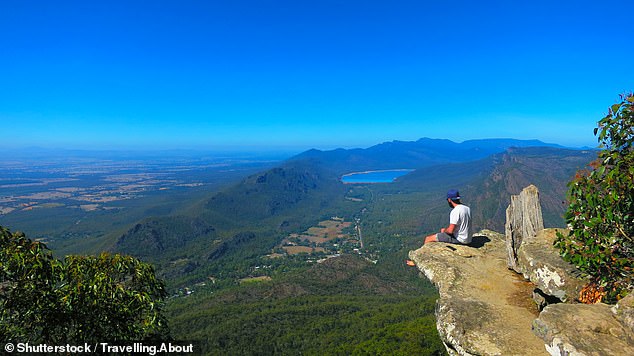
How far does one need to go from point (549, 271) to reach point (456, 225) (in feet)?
12.4

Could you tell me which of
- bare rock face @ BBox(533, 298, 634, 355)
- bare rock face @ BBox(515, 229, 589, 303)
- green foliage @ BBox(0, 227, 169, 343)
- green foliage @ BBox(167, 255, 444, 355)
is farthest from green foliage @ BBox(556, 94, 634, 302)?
green foliage @ BBox(167, 255, 444, 355)

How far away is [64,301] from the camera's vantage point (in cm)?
652

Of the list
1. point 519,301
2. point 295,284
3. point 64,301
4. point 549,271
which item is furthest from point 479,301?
point 295,284

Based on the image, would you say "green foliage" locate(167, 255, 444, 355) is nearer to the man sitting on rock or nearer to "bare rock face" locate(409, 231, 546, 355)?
the man sitting on rock

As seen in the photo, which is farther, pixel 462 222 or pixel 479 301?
pixel 462 222

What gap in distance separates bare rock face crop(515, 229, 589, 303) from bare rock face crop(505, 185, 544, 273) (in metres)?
0.95

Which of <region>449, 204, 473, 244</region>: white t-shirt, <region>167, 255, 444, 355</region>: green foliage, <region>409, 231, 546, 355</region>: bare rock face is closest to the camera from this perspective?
<region>409, 231, 546, 355</region>: bare rock face

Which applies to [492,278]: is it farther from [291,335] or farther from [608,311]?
[291,335]

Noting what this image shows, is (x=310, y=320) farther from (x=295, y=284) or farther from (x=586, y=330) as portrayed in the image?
(x=586, y=330)

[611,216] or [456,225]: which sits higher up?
[611,216]

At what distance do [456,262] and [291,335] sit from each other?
53606 millimetres

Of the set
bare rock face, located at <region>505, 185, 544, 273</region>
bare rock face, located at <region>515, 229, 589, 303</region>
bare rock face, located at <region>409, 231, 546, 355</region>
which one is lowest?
bare rock face, located at <region>409, 231, 546, 355</region>

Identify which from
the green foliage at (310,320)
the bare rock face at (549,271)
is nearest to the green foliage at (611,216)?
the bare rock face at (549,271)

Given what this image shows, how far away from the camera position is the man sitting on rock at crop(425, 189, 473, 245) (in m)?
11.2
